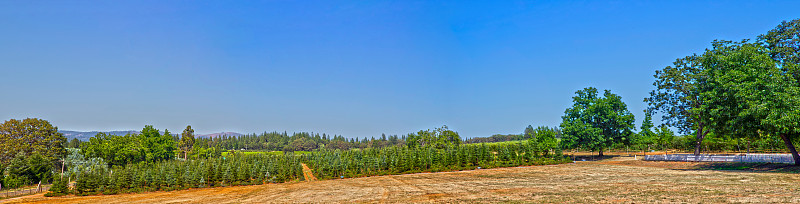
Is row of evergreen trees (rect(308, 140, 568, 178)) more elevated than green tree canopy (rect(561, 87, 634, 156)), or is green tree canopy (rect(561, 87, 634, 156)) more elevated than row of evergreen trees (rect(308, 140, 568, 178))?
green tree canopy (rect(561, 87, 634, 156))

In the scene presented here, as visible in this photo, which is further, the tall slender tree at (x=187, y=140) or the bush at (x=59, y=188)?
the tall slender tree at (x=187, y=140)

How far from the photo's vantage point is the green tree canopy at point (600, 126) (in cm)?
5300

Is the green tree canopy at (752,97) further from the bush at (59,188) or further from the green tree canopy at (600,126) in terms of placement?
the bush at (59,188)

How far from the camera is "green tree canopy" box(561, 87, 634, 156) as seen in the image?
53000 mm

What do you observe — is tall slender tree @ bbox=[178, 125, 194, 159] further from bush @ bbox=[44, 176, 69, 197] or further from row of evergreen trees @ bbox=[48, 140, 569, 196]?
bush @ bbox=[44, 176, 69, 197]

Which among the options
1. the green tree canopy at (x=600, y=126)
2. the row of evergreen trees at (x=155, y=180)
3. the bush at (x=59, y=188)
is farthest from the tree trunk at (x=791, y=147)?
the bush at (x=59, y=188)

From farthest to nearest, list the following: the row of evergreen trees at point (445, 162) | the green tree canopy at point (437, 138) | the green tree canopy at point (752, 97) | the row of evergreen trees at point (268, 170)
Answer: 1. the green tree canopy at point (437, 138)
2. the row of evergreen trees at point (445, 162)
3. the row of evergreen trees at point (268, 170)
4. the green tree canopy at point (752, 97)

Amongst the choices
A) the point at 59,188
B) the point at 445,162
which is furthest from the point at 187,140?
the point at 445,162

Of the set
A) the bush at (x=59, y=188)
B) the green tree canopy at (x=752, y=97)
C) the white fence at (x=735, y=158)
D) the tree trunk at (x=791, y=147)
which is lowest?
the bush at (x=59, y=188)

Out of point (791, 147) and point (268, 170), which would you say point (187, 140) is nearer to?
point (268, 170)

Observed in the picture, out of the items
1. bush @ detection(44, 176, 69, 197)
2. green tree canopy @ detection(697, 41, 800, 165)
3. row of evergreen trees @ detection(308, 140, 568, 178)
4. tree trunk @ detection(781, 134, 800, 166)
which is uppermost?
green tree canopy @ detection(697, 41, 800, 165)

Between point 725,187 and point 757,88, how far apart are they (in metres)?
12.0

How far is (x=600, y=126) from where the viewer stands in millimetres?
55188

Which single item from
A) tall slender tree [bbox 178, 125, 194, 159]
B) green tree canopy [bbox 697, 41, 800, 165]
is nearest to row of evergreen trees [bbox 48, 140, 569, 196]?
green tree canopy [bbox 697, 41, 800, 165]
